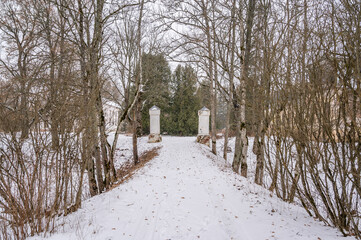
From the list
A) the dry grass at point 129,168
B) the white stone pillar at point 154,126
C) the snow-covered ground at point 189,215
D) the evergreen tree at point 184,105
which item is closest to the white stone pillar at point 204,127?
the white stone pillar at point 154,126

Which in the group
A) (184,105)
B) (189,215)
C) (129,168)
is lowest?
(129,168)

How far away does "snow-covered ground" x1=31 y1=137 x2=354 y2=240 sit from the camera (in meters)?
3.59

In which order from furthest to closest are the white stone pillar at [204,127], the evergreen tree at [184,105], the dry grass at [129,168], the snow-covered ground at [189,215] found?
the evergreen tree at [184,105]
the white stone pillar at [204,127]
the dry grass at [129,168]
the snow-covered ground at [189,215]

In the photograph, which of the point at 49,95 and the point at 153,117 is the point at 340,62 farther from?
the point at 153,117

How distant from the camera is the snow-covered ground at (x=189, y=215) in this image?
3588 mm

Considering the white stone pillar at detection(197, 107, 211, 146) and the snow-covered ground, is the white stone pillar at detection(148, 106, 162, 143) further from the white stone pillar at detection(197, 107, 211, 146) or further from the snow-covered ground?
the snow-covered ground

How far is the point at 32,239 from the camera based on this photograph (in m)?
3.26

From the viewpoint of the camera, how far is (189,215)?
4.41 m

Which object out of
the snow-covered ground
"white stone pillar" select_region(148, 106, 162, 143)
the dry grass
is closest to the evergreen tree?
"white stone pillar" select_region(148, 106, 162, 143)

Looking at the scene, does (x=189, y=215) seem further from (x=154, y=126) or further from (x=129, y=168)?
(x=154, y=126)

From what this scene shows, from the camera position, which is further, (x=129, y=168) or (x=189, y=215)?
(x=129, y=168)

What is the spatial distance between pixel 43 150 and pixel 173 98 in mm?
24608

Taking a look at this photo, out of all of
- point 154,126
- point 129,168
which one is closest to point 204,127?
point 154,126

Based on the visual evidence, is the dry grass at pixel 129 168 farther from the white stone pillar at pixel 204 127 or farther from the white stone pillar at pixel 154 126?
the white stone pillar at pixel 204 127
